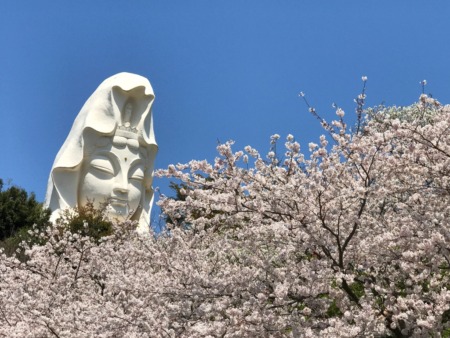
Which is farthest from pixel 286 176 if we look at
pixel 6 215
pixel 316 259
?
pixel 6 215

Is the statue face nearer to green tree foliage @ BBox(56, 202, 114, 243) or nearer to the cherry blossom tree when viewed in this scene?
green tree foliage @ BBox(56, 202, 114, 243)

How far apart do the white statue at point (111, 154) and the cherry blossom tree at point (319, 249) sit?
1735 centimetres

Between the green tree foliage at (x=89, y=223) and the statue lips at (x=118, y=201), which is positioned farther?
the statue lips at (x=118, y=201)

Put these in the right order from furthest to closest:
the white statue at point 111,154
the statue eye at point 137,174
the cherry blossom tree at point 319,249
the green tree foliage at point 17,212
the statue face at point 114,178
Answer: the statue eye at point 137,174, the statue face at point 114,178, the white statue at point 111,154, the green tree foliage at point 17,212, the cherry blossom tree at point 319,249

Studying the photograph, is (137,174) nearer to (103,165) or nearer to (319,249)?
(103,165)

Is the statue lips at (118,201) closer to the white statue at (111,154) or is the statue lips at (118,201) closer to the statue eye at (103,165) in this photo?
the white statue at (111,154)

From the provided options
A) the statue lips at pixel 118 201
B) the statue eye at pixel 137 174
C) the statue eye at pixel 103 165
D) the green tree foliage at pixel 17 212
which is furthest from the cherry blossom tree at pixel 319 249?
the statue eye at pixel 137 174

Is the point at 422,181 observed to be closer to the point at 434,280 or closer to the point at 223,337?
the point at 434,280

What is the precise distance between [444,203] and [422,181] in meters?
0.36

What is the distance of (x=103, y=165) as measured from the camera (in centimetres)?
2300

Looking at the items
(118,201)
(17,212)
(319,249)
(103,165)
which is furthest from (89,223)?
(319,249)

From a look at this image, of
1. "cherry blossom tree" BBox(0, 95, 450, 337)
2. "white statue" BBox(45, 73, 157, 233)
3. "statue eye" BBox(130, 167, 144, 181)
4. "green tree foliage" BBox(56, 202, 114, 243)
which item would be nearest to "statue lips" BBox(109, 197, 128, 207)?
"white statue" BBox(45, 73, 157, 233)

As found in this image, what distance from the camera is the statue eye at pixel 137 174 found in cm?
2352

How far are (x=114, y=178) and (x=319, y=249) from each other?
761 inches
